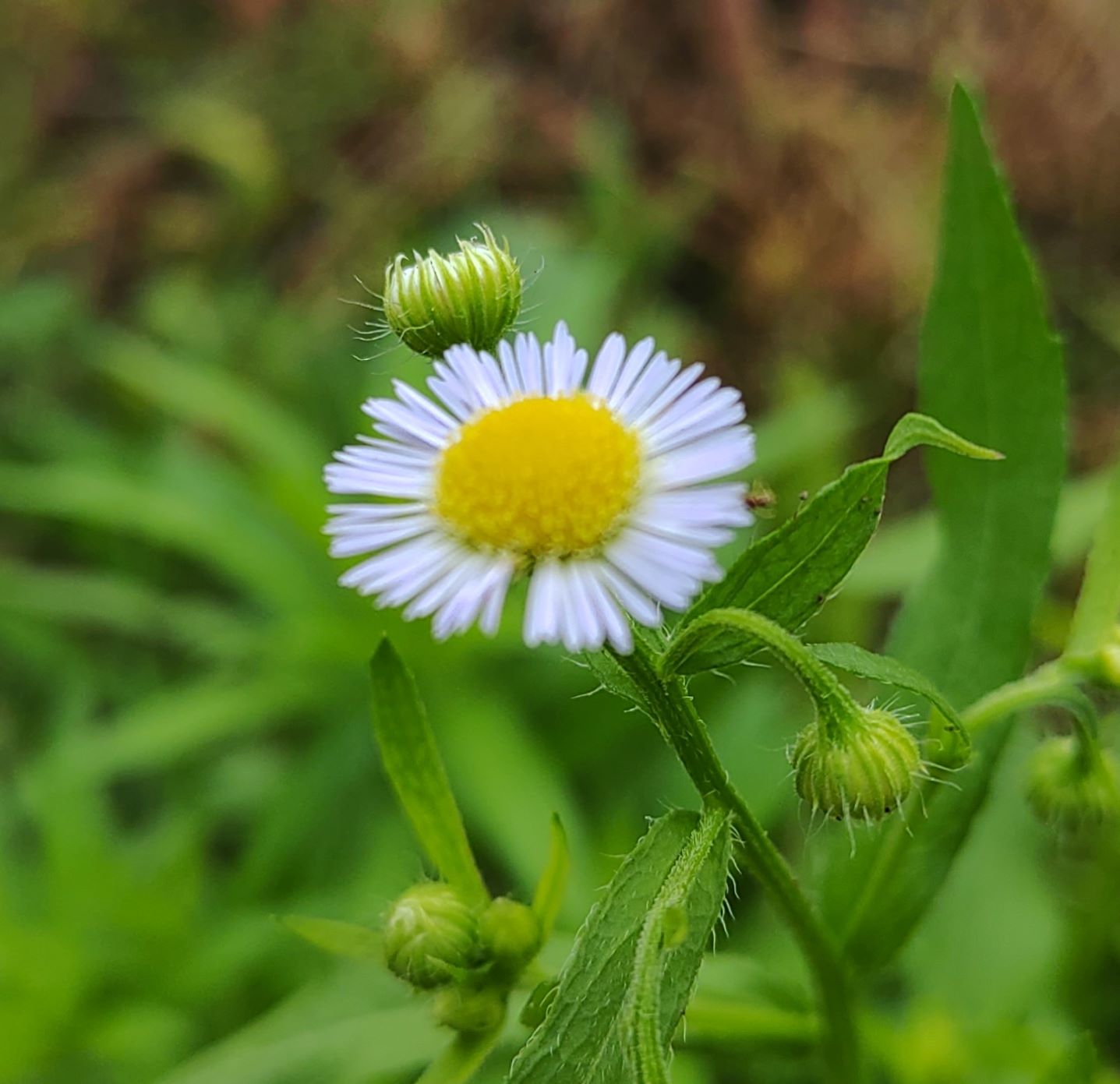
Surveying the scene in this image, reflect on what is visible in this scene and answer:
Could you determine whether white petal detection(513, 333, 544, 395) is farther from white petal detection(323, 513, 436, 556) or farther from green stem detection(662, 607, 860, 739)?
green stem detection(662, 607, 860, 739)

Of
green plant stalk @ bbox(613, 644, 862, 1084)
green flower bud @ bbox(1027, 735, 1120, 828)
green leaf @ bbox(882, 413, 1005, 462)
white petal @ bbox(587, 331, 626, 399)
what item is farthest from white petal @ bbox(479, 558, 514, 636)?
green flower bud @ bbox(1027, 735, 1120, 828)

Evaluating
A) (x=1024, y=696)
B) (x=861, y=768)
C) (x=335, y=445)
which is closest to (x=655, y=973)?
(x=861, y=768)

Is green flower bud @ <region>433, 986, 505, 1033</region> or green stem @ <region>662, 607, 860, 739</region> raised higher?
green stem @ <region>662, 607, 860, 739</region>

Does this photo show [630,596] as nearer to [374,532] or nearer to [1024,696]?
[374,532]

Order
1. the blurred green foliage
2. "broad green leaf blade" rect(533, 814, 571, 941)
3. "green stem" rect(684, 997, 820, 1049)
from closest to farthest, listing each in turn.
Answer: "broad green leaf blade" rect(533, 814, 571, 941), "green stem" rect(684, 997, 820, 1049), the blurred green foliage

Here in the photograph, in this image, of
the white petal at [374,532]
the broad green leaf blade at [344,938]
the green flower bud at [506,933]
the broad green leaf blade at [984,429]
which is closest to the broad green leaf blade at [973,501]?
the broad green leaf blade at [984,429]

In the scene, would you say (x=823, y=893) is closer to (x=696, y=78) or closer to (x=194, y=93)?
(x=696, y=78)
